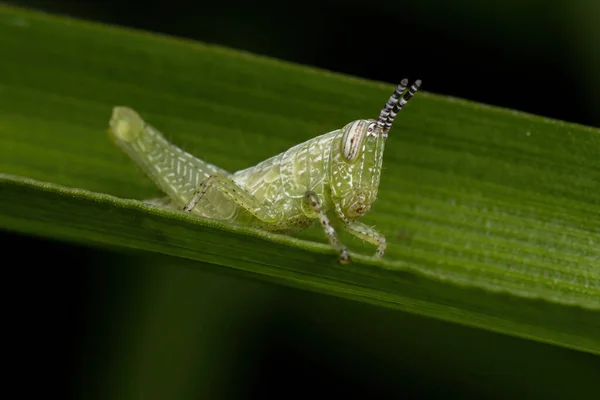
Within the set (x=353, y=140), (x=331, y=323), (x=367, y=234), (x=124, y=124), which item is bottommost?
(x=331, y=323)

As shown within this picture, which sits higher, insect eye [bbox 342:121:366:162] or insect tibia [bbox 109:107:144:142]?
insect eye [bbox 342:121:366:162]

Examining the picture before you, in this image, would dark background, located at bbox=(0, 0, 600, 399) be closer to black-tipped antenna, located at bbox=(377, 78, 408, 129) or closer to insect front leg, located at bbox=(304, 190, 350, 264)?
insect front leg, located at bbox=(304, 190, 350, 264)

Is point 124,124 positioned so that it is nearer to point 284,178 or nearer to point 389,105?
point 284,178

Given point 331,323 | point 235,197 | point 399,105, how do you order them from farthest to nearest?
1. point 331,323
2. point 235,197
3. point 399,105

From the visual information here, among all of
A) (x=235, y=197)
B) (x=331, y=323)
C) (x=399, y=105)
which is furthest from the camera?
(x=331, y=323)

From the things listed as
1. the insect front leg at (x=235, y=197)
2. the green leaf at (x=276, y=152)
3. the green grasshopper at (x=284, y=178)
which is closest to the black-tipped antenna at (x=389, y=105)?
the green grasshopper at (x=284, y=178)

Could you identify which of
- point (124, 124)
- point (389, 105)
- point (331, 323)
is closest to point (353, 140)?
point (389, 105)

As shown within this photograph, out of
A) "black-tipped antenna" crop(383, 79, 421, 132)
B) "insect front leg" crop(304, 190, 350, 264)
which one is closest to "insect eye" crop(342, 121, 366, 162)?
"black-tipped antenna" crop(383, 79, 421, 132)
